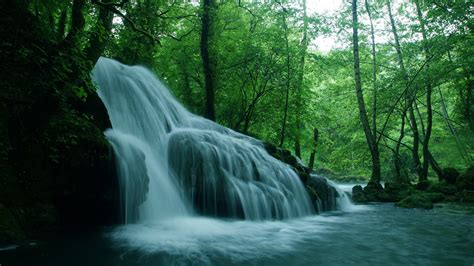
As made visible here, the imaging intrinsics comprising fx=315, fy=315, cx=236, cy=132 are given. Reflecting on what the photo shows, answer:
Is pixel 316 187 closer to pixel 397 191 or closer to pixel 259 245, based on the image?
pixel 397 191

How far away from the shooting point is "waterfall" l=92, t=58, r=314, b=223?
6.66 metres

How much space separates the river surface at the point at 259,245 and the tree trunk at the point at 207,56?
6556 millimetres

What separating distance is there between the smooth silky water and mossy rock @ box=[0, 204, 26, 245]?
19 centimetres

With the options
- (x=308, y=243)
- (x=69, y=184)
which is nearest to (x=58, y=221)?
(x=69, y=184)

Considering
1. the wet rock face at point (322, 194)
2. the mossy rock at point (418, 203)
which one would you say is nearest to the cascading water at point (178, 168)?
the wet rock face at point (322, 194)

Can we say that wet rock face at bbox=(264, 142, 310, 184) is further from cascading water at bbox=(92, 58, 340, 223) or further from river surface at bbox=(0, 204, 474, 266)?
river surface at bbox=(0, 204, 474, 266)

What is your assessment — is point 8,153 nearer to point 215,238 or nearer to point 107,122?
point 107,122

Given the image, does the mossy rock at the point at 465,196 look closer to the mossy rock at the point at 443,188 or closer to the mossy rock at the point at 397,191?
the mossy rock at the point at 443,188

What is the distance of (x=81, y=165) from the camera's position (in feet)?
18.2

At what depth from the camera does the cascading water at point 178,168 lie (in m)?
6.67

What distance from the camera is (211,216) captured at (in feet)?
24.3

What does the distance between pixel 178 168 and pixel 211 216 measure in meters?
1.44

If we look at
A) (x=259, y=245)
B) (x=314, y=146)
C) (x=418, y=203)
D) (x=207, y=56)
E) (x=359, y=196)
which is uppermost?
(x=207, y=56)

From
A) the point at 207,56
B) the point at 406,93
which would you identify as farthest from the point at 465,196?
the point at 207,56
